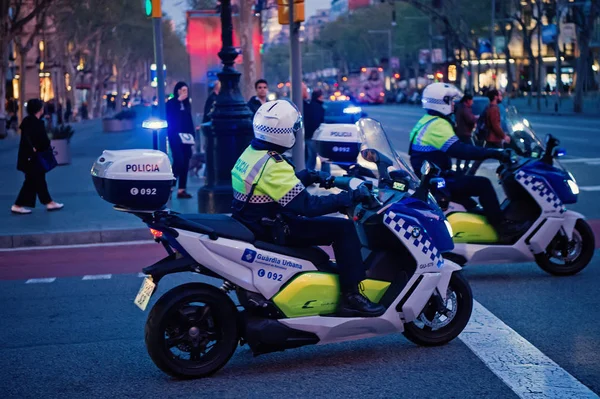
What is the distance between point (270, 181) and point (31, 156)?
29.5 feet

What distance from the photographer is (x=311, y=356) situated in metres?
6.67

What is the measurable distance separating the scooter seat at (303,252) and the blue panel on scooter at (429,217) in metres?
0.55

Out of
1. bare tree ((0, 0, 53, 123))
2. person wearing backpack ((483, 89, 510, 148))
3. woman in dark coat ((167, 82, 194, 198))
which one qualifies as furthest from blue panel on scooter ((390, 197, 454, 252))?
bare tree ((0, 0, 53, 123))

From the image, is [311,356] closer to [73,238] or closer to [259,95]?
[73,238]

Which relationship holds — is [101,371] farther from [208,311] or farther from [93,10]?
[93,10]

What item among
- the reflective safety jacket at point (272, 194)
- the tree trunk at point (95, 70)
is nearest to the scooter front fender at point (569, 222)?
the reflective safety jacket at point (272, 194)

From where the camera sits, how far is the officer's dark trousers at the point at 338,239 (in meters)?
6.34

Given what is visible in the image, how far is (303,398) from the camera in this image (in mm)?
5719

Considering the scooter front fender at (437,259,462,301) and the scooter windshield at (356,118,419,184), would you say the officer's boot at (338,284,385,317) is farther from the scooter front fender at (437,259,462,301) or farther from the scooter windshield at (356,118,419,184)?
the scooter windshield at (356,118,419,184)

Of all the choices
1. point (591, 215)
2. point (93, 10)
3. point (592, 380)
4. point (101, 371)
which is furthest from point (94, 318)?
point (93, 10)

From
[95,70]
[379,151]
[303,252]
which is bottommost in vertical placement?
[303,252]

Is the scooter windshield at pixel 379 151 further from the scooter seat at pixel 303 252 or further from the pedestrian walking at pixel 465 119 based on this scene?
the pedestrian walking at pixel 465 119

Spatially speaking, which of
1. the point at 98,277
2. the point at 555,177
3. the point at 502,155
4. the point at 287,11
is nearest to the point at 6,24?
the point at 287,11

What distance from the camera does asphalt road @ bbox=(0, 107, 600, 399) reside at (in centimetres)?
591
